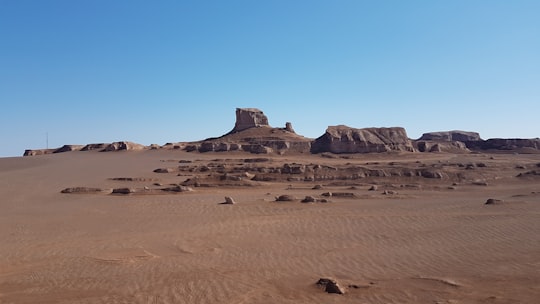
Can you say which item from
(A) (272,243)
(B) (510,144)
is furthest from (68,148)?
(B) (510,144)

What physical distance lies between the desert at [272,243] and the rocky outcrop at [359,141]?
28.0 meters

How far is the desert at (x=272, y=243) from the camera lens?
25.3 feet

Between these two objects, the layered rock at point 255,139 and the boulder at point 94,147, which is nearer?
the layered rock at point 255,139

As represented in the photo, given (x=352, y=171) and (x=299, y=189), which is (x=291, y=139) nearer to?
(x=352, y=171)

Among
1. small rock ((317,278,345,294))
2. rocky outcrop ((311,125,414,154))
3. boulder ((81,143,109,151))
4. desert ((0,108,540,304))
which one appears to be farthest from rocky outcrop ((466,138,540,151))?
small rock ((317,278,345,294))

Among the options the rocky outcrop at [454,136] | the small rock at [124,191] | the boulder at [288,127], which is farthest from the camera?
the rocky outcrop at [454,136]

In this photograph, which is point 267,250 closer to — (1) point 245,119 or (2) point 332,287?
(2) point 332,287

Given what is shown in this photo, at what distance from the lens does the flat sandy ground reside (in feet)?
25.1

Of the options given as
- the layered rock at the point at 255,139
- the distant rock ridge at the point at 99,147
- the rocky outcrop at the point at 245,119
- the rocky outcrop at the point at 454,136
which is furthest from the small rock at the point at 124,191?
the rocky outcrop at the point at 454,136

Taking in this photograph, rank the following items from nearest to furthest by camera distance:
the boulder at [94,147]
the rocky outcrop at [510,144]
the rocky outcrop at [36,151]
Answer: the boulder at [94,147], the rocky outcrop at [36,151], the rocky outcrop at [510,144]

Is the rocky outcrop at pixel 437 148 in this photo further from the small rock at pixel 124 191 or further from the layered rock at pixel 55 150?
the small rock at pixel 124 191

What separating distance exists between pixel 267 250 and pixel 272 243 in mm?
745

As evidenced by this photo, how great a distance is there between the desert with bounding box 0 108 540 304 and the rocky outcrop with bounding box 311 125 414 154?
28.0 metres

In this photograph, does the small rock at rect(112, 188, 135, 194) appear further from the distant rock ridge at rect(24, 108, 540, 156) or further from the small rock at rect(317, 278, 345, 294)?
the distant rock ridge at rect(24, 108, 540, 156)
